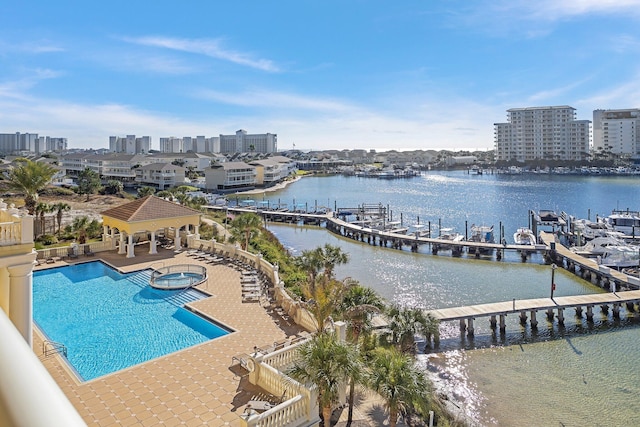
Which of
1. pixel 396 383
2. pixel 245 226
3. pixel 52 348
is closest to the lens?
pixel 396 383

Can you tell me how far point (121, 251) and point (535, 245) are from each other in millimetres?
33207

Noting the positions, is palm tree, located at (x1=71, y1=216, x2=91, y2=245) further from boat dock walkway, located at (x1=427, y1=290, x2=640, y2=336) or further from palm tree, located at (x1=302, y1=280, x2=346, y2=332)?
boat dock walkway, located at (x1=427, y1=290, x2=640, y2=336)

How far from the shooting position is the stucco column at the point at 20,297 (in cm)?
927

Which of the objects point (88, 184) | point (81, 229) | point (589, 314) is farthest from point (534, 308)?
point (88, 184)

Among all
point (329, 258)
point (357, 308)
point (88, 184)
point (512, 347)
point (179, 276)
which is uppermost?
point (88, 184)

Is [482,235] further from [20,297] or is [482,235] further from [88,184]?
[88,184]

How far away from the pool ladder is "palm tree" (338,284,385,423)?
30.2 feet

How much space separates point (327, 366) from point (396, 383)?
1.79m

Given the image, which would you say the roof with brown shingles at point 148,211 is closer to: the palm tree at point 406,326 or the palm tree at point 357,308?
the palm tree at point 357,308

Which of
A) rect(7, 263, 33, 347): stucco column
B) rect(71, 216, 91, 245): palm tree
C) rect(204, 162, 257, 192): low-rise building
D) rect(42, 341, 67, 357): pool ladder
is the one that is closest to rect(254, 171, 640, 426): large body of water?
rect(7, 263, 33, 347): stucco column

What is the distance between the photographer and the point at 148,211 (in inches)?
1068

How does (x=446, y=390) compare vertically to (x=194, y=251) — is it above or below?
below

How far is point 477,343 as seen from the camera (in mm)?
21281

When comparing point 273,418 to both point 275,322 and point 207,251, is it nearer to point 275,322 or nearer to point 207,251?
point 275,322
